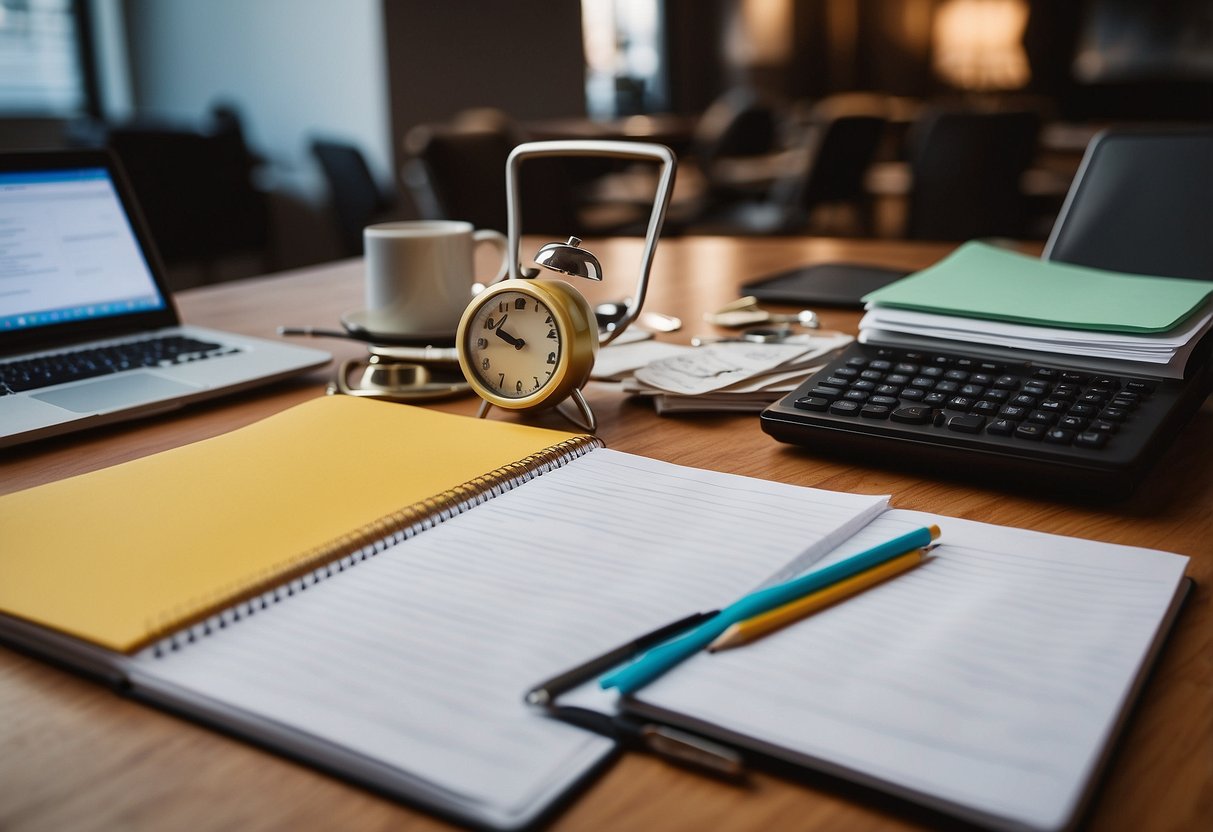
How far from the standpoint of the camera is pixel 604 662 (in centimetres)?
41

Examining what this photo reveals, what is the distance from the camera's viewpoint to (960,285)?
2.85ft

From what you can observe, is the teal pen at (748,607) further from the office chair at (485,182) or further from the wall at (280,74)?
the wall at (280,74)

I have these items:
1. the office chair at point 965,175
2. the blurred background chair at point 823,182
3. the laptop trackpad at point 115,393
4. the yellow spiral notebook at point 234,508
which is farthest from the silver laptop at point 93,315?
the blurred background chair at point 823,182

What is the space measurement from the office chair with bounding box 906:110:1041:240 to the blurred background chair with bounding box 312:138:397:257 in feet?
6.31

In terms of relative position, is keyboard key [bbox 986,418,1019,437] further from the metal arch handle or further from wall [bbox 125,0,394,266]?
wall [bbox 125,0,394,266]

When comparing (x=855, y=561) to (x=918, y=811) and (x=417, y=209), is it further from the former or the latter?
(x=417, y=209)

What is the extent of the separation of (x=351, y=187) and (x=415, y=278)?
3.01 meters

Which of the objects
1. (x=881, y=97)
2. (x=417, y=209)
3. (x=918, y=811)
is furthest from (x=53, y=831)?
(x=881, y=97)

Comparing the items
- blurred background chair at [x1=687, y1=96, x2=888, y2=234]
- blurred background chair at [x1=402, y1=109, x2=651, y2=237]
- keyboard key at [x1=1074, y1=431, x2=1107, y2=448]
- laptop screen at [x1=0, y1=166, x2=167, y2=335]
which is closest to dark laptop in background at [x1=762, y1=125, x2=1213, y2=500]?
keyboard key at [x1=1074, y1=431, x2=1107, y2=448]

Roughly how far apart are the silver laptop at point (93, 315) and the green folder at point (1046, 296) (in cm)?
53

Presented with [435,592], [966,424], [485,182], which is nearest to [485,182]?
[485,182]

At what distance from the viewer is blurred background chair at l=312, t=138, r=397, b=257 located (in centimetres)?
367

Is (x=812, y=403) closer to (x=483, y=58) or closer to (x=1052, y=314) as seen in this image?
(x=1052, y=314)

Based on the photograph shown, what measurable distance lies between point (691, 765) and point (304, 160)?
4.62m
